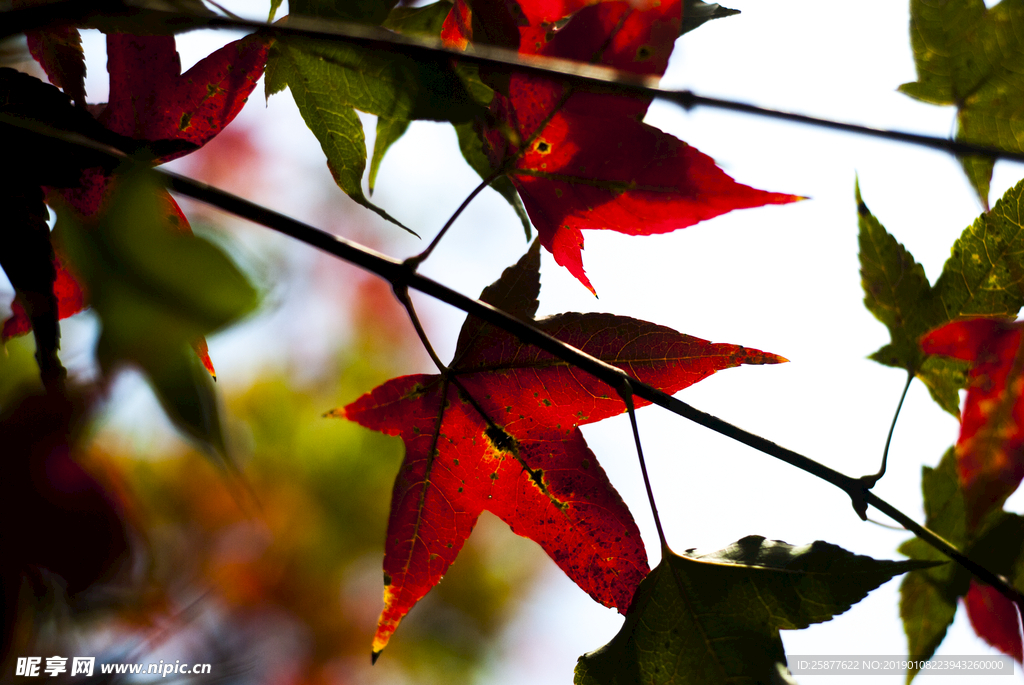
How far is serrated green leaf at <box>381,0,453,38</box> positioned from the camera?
1.10 feet

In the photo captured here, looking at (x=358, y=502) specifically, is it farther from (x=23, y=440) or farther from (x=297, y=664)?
(x=23, y=440)

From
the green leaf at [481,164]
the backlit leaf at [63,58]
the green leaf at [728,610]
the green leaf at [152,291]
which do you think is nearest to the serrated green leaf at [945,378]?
the green leaf at [728,610]

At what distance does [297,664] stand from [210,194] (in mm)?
2436

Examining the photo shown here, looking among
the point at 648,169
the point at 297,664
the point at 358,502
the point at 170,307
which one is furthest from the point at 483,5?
the point at 297,664

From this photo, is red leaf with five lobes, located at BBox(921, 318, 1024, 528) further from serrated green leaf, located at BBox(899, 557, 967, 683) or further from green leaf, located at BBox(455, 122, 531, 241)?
green leaf, located at BBox(455, 122, 531, 241)

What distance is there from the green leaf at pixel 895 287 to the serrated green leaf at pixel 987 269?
0.01 metres

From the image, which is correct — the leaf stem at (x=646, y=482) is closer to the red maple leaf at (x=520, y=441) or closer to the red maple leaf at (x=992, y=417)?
the red maple leaf at (x=520, y=441)

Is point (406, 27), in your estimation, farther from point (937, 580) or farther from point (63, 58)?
point (937, 580)

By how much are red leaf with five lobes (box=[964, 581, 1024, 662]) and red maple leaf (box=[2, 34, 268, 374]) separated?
1.40ft

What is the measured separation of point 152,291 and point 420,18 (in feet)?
0.88

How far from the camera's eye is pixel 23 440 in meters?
0.21

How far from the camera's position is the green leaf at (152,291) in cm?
13

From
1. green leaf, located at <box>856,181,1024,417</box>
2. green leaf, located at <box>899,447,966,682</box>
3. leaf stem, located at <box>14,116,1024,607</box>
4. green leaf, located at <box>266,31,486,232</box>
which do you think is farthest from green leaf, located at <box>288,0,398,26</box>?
green leaf, located at <box>899,447,966,682</box>

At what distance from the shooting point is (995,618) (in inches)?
12.5
